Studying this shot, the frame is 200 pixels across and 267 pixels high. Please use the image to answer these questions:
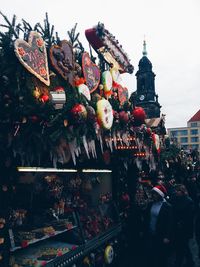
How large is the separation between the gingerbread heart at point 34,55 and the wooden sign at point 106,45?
3066mm

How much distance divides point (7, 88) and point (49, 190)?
3.21 metres

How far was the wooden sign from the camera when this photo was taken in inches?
303

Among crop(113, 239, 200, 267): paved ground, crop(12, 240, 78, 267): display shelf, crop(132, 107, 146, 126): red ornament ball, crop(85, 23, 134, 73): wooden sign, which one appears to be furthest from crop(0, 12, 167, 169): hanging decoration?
crop(113, 239, 200, 267): paved ground

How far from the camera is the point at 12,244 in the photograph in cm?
464

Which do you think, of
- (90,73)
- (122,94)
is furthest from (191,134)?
(90,73)

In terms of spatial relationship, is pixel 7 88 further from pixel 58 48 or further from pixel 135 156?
pixel 135 156

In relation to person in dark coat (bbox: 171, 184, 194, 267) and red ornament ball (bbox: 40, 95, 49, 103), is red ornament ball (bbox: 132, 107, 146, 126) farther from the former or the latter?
red ornament ball (bbox: 40, 95, 49, 103)

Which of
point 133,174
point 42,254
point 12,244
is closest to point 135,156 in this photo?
point 133,174

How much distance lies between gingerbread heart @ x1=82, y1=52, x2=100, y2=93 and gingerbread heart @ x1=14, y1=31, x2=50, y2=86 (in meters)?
1.24

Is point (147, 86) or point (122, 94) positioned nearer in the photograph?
point (122, 94)

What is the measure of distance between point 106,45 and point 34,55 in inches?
150

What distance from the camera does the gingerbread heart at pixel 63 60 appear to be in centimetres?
514

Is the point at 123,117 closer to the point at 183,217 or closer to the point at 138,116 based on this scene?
the point at 138,116

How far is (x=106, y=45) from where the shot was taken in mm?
7961
